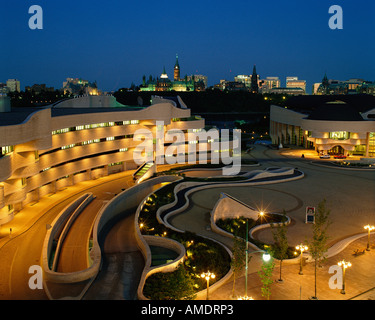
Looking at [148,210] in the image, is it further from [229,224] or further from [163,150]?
[163,150]

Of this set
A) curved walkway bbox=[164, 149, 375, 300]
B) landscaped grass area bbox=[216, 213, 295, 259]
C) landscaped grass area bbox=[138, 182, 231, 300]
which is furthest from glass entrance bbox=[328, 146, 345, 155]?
landscaped grass area bbox=[138, 182, 231, 300]

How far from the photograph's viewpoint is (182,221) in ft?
121

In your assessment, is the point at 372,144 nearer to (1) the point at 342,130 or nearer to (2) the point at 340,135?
(2) the point at 340,135

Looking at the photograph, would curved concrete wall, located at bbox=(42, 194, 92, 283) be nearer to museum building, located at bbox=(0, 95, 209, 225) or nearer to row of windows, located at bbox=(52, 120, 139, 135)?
museum building, located at bbox=(0, 95, 209, 225)

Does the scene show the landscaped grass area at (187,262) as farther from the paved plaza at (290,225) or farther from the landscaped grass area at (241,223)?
the landscaped grass area at (241,223)

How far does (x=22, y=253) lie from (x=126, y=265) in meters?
9.80

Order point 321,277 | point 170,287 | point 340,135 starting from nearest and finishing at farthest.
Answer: point 170,287 < point 321,277 < point 340,135

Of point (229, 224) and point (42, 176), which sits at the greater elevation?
point (42, 176)

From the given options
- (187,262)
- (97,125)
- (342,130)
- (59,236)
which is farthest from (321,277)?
(342,130)

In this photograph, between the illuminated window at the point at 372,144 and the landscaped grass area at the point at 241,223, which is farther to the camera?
the illuminated window at the point at 372,144

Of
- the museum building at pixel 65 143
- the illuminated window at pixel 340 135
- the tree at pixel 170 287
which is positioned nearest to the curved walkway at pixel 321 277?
the tree at pixel 170 287

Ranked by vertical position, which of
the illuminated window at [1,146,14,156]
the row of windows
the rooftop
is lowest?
the illuminated window at [1,146,14,156]

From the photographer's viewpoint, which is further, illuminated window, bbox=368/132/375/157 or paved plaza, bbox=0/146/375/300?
illuminated window, bbox=368/132/375/157
